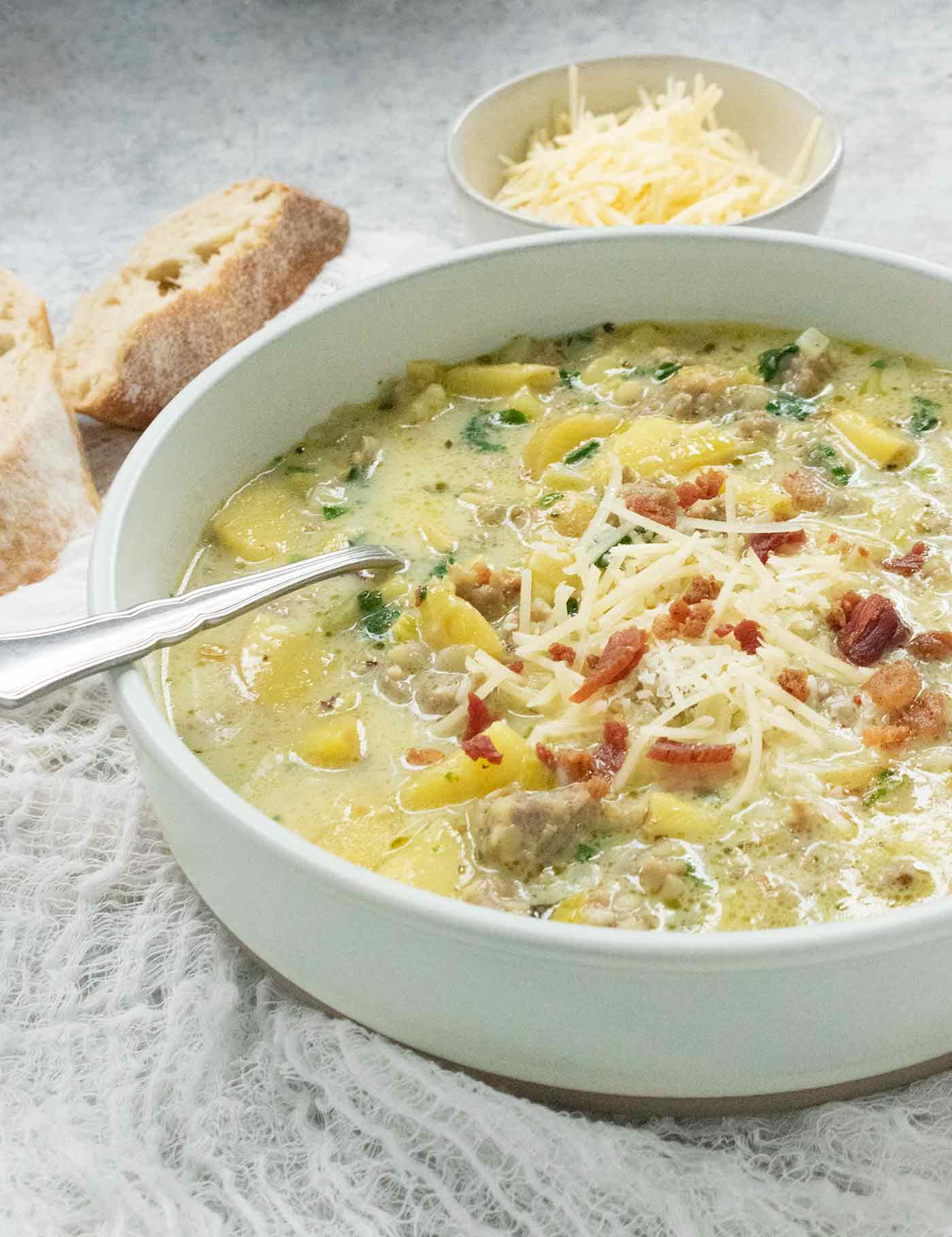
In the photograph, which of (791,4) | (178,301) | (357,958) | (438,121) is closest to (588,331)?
(178,301)

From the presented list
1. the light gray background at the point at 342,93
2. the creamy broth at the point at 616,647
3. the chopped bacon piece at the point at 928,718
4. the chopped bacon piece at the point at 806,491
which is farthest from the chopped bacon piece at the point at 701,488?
the light gray background at the point at 342,93

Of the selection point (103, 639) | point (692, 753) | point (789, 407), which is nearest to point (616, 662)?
point (692, 753)

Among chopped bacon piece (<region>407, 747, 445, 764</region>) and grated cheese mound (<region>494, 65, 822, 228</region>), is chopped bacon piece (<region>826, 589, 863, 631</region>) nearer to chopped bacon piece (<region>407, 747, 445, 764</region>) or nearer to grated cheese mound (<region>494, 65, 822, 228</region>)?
chopped bacon piece (<region>407, 747, 445, 764</region>)

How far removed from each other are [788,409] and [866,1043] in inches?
57.0

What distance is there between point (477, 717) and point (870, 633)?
2.04ft

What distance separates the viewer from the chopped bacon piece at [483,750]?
207cm

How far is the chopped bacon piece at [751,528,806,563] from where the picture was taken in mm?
2432

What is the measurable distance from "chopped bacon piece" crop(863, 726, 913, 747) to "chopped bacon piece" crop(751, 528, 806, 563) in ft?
1.33

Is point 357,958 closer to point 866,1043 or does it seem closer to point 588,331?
point 866,1043

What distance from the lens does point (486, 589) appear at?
237 cm

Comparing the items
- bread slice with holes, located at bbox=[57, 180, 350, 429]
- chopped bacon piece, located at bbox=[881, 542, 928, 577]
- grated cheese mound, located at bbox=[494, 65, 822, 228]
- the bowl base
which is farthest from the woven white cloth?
grated cheese mound, located at bbox=[494, 65, 822, 228]

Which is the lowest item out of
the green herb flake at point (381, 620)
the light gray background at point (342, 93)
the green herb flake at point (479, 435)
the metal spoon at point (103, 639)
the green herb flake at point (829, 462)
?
the light gray background at point (342, 93)

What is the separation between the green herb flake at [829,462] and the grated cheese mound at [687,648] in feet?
0.96

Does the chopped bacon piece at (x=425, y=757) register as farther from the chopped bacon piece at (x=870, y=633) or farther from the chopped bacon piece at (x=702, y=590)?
the chopped bacon piece at (x=870, y=633)
